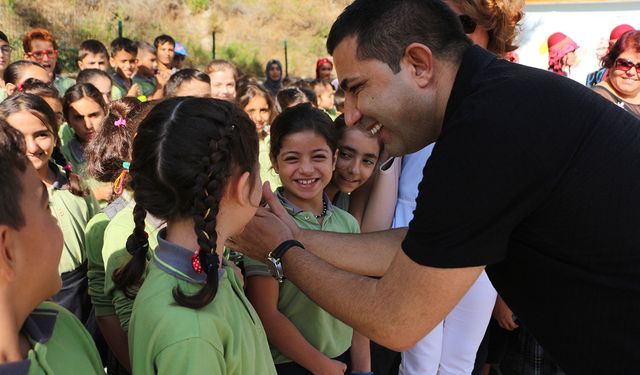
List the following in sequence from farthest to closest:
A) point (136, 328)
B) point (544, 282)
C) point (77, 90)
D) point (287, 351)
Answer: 1. point (77, 90)
2. point (287, 351)
3. point (544, 282)
4. point (136, 328)

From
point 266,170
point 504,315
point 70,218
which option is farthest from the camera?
point 266,170

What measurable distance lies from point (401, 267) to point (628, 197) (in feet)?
1.98

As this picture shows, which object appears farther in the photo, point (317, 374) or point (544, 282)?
point (317, 374)

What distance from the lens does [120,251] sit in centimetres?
211

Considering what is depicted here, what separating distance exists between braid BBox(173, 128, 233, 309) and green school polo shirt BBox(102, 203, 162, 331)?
61cm

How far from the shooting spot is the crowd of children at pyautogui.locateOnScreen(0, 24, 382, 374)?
1195 mm

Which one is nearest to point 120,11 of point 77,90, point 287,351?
point 77,90

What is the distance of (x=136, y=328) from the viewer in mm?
1473

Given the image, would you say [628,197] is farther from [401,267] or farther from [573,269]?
[401,267]

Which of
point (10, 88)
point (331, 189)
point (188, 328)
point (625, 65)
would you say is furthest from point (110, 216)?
point (625, 65)

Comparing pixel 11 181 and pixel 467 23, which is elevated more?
pixel 467 23

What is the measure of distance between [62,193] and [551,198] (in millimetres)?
2354

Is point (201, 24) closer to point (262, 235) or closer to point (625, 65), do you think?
point (625, 65)

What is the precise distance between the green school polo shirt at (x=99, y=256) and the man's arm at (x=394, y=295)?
91 cm
